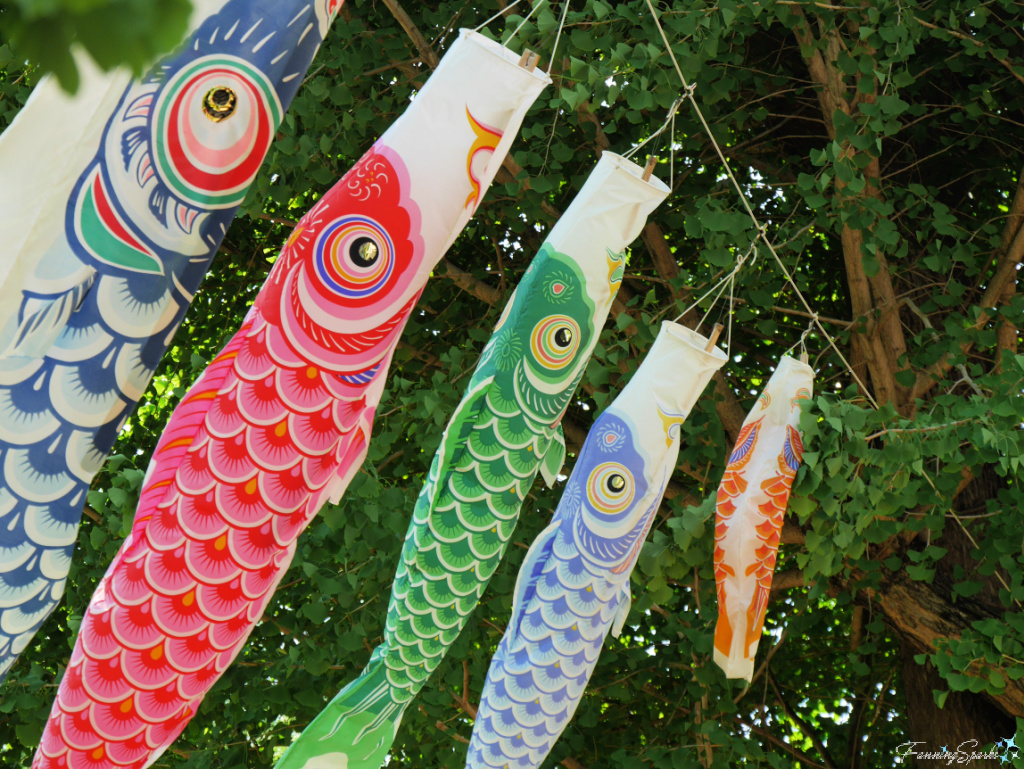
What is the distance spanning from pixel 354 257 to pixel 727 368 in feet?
9.37

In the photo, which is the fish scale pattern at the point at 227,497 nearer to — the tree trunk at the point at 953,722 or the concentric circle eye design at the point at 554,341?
the concentric circle eye design at the point at 554,341

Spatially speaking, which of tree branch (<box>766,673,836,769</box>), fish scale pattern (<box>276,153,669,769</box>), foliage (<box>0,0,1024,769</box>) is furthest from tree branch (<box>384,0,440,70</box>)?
tree branch (<box>766,673,836,769</box>)

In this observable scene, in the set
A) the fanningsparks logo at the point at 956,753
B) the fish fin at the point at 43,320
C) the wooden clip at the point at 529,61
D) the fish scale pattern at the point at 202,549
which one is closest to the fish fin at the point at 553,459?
the fish scale pattern at the point at 202,549

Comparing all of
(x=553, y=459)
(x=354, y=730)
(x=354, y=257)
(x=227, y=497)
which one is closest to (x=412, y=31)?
(x=553, y=459)

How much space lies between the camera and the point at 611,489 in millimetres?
2168

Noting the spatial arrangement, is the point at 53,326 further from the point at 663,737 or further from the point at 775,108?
the point at 775,108

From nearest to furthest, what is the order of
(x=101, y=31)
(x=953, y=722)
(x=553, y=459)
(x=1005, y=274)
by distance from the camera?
(x=101, y=31)
(x=553, y=459)
(x=1005, y=274)
(x=953, y=722)

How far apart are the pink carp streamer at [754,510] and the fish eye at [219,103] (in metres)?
1.56

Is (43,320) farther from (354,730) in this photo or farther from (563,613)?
(563,613)

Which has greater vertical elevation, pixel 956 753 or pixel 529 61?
pixel 529 61

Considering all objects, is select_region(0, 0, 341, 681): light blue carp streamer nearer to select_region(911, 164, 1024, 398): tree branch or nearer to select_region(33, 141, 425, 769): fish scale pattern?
select_region(33, 141, 425, 769): fish scale pattern

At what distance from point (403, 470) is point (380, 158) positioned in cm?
221

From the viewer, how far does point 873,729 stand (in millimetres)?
4531

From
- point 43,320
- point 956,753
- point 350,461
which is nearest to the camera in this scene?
point 43,320
